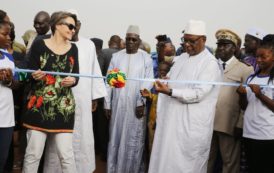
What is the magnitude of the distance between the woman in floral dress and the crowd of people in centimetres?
1

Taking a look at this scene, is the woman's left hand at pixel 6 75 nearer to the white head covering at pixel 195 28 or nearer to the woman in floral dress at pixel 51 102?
the woman in floral dress at pixel 51 102

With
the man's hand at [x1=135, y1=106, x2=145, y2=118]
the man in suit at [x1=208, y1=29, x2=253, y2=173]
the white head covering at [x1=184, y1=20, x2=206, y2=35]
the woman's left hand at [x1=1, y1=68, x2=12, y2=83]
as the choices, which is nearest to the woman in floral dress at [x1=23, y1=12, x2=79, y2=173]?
the woman's left hand at [x1=1, y1=68, x2=12, y2=83]

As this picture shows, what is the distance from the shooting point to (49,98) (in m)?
4.28

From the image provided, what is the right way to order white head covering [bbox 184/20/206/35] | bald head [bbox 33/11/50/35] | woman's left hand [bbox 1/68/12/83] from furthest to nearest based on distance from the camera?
bald head [bbox 33/11/50/35] → white head covering [bbox 184/20/206/35] → woman's left hand [bbox 1/68/12/83]

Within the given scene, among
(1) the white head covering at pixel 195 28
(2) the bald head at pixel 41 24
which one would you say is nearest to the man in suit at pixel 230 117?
(1) the white head covering at pixel 195 28

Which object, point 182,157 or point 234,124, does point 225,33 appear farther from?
point 182,157

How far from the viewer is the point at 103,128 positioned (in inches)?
302

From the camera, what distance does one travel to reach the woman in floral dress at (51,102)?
14.0 feet

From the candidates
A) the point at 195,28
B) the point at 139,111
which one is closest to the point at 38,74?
the point at 195,28

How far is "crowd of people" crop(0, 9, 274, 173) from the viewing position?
14.0 ft

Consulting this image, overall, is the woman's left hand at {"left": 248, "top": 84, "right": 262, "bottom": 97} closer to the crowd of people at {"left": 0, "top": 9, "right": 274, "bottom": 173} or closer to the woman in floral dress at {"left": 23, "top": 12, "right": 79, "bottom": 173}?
the crowd of people at {"left": 0, "top": 9, "right": 274, "bottom": 173}

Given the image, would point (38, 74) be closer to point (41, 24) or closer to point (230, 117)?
point (41, 24)

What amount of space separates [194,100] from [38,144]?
173 centimetres

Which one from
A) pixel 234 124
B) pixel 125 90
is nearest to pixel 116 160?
pixel 125 90
